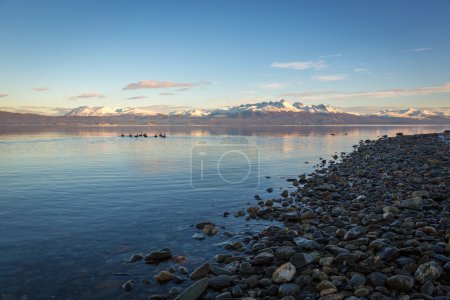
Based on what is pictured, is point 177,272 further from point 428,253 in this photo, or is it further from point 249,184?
point 249,184

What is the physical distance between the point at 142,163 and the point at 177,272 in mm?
25669

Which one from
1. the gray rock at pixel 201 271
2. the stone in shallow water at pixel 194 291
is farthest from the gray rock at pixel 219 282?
the gray rock at pixel 201 271

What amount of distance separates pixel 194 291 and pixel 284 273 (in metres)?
2.17

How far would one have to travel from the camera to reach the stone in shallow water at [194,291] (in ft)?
26.2

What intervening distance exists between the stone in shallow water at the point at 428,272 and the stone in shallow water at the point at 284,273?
2690mm

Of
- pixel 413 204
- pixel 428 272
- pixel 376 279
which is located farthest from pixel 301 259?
pixel 413 204

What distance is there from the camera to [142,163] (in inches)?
1352

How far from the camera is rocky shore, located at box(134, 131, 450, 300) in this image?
25.1 ft

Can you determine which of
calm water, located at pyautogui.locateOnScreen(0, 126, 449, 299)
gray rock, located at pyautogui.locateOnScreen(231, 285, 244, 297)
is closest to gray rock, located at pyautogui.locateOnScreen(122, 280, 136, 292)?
calm water, located at pyautogui.locateOnScreen(0, 126, 449, 299)

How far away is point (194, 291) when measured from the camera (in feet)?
26.8

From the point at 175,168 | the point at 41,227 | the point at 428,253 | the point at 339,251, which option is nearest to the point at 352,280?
the point at 339,251

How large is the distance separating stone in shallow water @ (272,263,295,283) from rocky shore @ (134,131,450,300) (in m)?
0.02

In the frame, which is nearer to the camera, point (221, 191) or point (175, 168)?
point (221, 191)

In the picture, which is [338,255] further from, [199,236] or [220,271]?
[199,236]
